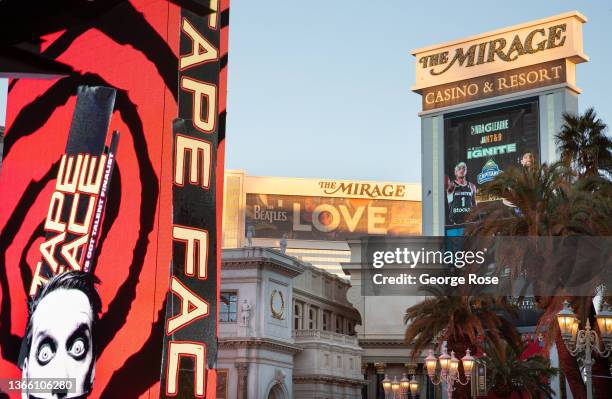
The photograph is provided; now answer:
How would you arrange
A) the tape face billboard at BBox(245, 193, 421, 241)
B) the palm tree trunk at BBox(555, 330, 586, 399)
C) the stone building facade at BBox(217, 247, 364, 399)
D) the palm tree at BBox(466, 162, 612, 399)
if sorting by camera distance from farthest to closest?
the tape face billboard at BBox(245, 193, 421, 241), the stone building facade at BBox(217, 247, 364, 399), the palm tree trunk at BBox(555, 330, 586, 399), the palm tree at BBox(466, 162, 612, 399)

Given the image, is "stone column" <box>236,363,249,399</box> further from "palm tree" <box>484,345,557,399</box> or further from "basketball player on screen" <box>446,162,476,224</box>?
"basketball player on screen" <box>446,162,476,224</box>

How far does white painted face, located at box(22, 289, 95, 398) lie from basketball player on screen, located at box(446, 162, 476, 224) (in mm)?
62710

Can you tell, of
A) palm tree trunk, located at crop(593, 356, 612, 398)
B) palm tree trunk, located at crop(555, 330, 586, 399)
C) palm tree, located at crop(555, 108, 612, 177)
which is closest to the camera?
palm tree trunk, located at crop(593, 356, 612, 398)

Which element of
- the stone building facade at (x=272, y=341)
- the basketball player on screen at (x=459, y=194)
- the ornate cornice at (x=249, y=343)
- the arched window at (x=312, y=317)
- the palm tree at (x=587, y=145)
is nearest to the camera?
the palm tree at (x=587, y=145)

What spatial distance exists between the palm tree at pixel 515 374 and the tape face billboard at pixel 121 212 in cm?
2678

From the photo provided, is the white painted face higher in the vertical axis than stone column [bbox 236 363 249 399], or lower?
higher

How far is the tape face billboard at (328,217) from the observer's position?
135 meters

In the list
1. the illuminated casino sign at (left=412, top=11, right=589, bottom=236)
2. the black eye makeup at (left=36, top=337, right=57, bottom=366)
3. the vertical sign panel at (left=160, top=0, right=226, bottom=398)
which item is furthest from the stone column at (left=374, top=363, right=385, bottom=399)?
the black eye makeup at (left=36, top=337, right=57, bottom=366)

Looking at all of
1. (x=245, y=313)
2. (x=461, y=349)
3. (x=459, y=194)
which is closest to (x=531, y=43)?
(x=459, y=194)

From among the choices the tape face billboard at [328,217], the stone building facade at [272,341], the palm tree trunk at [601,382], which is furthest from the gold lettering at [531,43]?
the palm tree trunk at [601,382]

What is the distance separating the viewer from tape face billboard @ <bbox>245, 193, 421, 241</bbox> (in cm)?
13488

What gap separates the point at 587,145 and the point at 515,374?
574 inches

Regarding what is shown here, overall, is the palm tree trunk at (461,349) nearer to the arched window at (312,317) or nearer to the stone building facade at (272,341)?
the stone building facade at (272,341)

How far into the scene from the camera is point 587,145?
140ft
